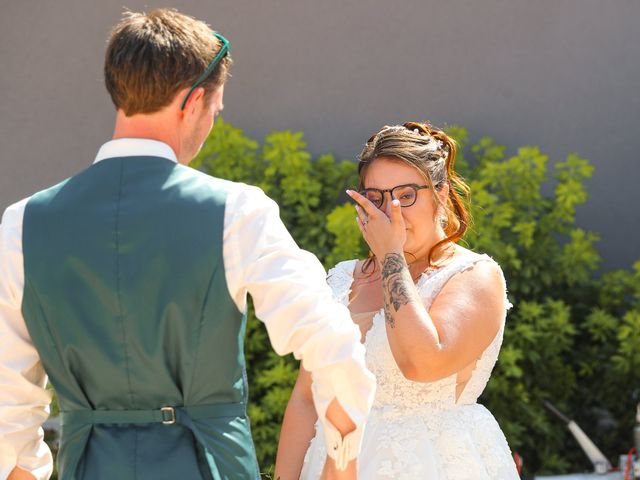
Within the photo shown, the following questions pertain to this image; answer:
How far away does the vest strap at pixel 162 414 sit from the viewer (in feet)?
6.34

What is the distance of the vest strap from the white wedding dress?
903 mm

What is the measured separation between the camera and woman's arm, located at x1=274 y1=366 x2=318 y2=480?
9.56 ft

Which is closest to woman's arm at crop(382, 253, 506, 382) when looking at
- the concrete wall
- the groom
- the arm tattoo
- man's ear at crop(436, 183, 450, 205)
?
the arm tattoo

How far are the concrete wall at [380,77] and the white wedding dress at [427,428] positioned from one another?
2.74 m

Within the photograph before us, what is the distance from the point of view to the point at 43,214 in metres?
1.94

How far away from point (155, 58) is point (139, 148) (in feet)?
0.60

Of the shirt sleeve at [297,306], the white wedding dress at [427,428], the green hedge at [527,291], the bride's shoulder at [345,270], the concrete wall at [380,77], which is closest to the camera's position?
the shirt sleeve at [297,306]

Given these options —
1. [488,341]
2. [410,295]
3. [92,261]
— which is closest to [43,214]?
[92,261]

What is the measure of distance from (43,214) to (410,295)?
1.10 metres

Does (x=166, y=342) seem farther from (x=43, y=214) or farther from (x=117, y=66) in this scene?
(x=117, y=66)

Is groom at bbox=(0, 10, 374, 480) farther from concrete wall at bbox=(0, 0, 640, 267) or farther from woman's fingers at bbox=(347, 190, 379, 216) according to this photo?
concrete wall at bbox=(0, 0, 640, 267)

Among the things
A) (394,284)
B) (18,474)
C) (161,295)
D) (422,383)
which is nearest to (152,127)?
(161,295)

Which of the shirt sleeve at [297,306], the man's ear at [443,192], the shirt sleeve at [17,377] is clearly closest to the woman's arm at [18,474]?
the shirt sleeve at [17,377]

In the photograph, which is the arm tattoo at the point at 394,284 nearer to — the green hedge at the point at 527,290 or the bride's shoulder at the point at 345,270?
the bride's shoulder at the point at 345,270
